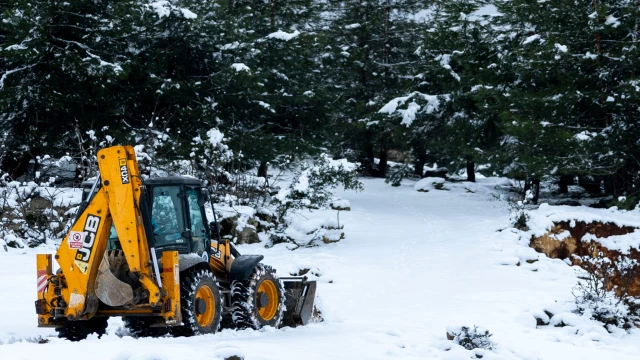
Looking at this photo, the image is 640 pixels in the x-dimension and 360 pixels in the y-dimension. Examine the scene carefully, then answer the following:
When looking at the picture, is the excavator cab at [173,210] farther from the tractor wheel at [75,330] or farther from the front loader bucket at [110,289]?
the tractor wheel at [75,330]

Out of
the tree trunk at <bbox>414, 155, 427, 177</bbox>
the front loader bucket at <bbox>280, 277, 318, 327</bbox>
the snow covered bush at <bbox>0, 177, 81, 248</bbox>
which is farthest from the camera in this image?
the tree trunk at <bbox>414, 155, 427, 177</bbox>

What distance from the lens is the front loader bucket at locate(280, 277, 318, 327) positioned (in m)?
Answer: 11.3

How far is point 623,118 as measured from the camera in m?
20.1

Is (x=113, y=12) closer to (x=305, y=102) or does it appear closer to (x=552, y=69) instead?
(x=305, y=102)

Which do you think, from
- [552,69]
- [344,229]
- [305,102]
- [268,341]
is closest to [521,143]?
[552,69]

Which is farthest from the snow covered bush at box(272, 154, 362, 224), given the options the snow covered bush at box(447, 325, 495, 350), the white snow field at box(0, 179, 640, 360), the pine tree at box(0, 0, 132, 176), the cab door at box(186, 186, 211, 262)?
the snow covered bush at box(447, 325, 495, 350)

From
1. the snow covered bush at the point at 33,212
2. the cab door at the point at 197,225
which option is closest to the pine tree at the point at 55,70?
the snow covered bush at the point at 33,212

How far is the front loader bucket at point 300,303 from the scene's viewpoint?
11276 mm

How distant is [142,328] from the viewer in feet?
30.3

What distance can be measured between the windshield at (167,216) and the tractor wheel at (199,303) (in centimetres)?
46

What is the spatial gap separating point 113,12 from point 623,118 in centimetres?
1498

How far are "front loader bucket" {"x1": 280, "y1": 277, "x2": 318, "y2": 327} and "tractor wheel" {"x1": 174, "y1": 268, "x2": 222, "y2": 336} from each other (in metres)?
2.03

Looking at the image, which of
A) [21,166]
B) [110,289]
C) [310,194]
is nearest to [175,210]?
[110,289]

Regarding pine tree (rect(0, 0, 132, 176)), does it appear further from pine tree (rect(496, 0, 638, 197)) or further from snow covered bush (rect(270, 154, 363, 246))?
pine tree (rect(496, 0, 638, 197))
